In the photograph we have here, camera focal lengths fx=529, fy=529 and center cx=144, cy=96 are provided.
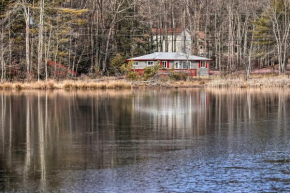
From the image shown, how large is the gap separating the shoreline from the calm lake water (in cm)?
2278

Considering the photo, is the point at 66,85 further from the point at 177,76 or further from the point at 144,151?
the point at 144,151

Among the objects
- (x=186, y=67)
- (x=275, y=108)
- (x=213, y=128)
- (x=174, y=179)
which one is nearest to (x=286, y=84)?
(x=186, y=67)

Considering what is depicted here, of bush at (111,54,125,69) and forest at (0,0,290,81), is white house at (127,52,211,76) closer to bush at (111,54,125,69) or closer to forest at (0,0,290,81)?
forest at (0,0,290,81)

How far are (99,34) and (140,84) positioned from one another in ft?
69.0

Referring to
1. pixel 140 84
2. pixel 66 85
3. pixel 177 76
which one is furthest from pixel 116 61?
pixel 66 85

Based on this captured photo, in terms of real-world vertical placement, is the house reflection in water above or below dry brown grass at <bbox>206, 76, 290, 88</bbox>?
below

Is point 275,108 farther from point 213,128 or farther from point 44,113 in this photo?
point 44,113

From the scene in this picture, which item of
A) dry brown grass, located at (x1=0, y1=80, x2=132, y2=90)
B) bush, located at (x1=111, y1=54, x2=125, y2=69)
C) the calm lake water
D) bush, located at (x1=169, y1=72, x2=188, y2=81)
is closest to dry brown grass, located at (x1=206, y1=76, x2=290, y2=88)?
bush, located at (x1=169, y1=72, x2=188, y2=81)

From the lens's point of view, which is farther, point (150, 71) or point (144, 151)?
point (150, 71)

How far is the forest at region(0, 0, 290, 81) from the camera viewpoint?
191ft

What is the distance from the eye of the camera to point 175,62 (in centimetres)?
7256

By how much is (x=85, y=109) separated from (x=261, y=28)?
51224 millimetres

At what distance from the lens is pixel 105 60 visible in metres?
69.6

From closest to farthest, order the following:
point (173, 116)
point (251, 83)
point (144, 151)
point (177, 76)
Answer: point (144, 151)
point (173, 116)
point (251, 83)
point (177, 76)
